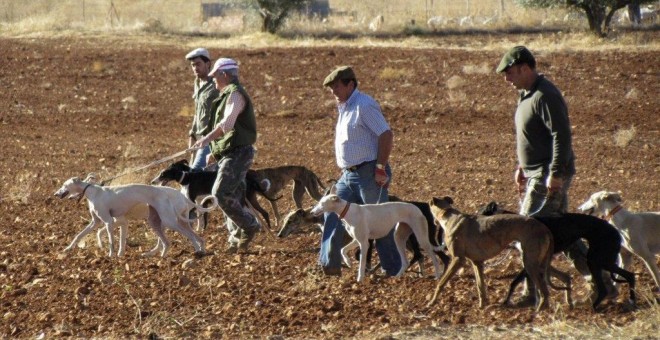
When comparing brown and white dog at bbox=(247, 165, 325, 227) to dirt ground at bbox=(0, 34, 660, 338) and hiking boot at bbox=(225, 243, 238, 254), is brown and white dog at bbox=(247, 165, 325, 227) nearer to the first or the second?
dirt ground at bbox=(0, 34, 660, 338)

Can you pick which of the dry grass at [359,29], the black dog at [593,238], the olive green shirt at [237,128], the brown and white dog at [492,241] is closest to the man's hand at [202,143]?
the olive green shirt at [237,128]

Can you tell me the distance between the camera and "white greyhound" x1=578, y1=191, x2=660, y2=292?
35.5ft

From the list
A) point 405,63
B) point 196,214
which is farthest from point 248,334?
point 405,63

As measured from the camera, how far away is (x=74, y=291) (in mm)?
10953

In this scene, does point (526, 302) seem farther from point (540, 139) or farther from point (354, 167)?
point (354, 167)

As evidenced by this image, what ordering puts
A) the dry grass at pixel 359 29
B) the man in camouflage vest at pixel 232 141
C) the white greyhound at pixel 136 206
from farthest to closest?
the dry grass at pixel 359 29 → the white greyhound at pixel 136 206 → the man in camouflage vest at pixel 232 141

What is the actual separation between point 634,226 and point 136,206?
5108mm

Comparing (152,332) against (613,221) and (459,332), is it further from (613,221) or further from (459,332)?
(613,221)

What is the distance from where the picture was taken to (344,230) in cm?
1170

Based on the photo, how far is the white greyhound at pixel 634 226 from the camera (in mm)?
10828

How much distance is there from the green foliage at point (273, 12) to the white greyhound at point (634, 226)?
35.6 meters

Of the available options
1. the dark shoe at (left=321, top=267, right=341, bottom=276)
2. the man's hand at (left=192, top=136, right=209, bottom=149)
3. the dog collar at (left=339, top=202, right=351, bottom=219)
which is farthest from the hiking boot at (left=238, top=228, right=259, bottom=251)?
the dog collar at (left=339, top=202, right=351, bottom=219)

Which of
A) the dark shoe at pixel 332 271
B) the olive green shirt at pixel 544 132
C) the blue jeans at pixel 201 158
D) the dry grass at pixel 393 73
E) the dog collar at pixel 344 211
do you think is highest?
the olive green shirt at pixel 544 132

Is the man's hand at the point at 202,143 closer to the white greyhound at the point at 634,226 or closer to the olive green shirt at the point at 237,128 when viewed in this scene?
the olive green shirt at the point at 237,128
